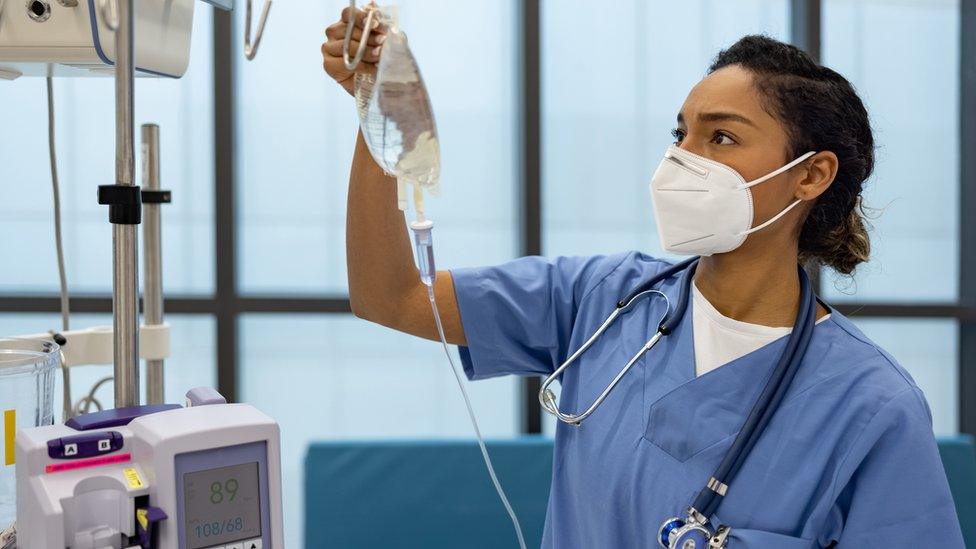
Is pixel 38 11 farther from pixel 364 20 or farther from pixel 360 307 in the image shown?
pixel 360 307

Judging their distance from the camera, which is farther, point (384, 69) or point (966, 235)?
point (966, 235)

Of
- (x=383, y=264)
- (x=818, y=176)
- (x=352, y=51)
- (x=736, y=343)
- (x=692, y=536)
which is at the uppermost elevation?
(x=352, y=51)

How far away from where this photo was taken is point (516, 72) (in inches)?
103

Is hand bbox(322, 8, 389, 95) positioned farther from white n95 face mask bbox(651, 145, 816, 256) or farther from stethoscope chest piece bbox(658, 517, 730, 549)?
stethoscope chest piece bbox(658, 517, 730, 549)

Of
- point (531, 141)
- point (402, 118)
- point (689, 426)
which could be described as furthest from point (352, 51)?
point (531, 141)

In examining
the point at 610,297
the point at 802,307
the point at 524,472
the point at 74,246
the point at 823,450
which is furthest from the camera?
the point at 74,246

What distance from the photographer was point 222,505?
706 millimetres

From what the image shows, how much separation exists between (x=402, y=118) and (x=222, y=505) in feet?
1.19

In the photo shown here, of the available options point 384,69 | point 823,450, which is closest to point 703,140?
point 823,450

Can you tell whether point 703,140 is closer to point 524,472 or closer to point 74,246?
point 524,472

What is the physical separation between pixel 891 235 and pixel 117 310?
2640 millimetres

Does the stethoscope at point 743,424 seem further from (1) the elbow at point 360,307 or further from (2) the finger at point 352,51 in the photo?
(2) the finger at point 352,51

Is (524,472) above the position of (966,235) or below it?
below

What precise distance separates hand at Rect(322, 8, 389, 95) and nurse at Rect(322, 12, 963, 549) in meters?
0.20
